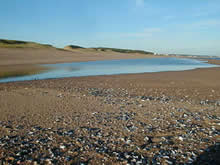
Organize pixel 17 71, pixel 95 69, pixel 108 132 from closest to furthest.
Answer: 1. pixel 108 132
2. pixel 17 71
3. pixel 95 69

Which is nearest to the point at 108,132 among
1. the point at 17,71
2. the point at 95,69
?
the point at 17,71

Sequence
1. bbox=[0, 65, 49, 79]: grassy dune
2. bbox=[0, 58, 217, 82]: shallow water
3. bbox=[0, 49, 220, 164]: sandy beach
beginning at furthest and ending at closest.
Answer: bbox=[0, 65, 49, 79]: grassy dune < bbox=[0, 58, 217, 82]: shallow water < bbox=[0, 49, 220, 164]: sandy beach

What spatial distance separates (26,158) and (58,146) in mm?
886

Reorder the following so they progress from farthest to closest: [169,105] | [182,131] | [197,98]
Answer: [197,98] → [169,105] → [182,131]

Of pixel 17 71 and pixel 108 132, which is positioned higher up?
pixel 17 71

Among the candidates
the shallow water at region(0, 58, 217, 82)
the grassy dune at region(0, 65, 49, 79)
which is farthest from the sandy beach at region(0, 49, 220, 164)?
the grassy dune at region(0, 65, 49, 79)

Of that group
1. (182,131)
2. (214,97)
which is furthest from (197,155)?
(214,97)

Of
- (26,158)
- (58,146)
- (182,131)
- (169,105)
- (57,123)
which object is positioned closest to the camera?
(26,158)

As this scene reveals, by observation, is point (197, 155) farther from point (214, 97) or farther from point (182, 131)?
point (214, 97)

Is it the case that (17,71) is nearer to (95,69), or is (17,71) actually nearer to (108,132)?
(95,69)

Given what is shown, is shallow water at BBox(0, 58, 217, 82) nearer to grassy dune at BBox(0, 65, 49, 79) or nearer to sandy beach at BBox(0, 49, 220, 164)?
grassy dune at BBox(0, 65, 49, 79)

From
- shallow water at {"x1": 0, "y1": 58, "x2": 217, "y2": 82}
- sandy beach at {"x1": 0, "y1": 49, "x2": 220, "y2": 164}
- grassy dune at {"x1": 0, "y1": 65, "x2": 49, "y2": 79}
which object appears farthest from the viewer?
grassy dune at {"x1": 0, "y1": 65, "x2": 49, "y2": 79}

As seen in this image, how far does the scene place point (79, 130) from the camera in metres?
6.36

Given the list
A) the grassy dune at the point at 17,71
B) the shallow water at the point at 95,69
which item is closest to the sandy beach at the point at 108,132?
the shallow water at the point at 95,69
